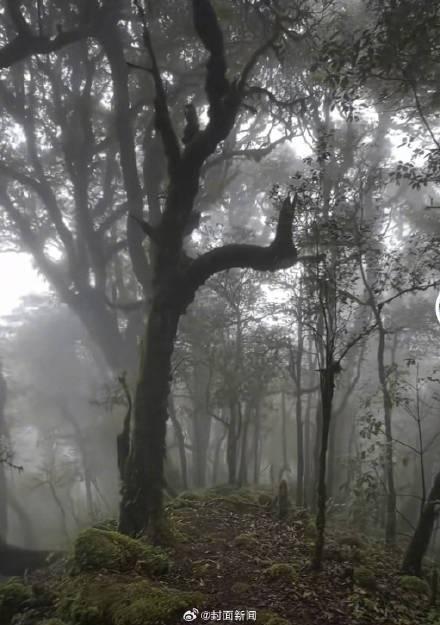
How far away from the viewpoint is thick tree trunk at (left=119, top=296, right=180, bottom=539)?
695 centimetres

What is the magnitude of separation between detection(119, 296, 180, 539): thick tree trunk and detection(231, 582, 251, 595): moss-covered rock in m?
1.74

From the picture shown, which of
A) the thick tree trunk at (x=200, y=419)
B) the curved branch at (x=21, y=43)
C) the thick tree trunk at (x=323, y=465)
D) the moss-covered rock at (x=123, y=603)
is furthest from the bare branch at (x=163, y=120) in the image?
the thick tree trunk at (x=200, y=419)

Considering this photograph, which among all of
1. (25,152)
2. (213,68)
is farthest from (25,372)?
(213,68)

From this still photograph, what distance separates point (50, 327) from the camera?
25656 mm

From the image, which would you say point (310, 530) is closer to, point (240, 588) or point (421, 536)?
point (421, 536)

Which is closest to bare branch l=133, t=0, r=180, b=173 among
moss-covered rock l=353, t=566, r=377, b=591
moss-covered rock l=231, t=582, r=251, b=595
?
moss-covered rock l=231, t=582, r=251, b=595

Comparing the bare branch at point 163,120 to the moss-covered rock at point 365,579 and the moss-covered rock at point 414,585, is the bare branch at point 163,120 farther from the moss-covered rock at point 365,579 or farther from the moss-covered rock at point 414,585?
the moss-covered rock at point 414,585

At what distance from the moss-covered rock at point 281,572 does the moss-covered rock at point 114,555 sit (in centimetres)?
132

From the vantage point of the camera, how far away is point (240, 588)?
5.34 metres

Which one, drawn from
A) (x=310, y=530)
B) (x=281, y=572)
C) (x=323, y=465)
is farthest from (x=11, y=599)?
(x=310, y=530)

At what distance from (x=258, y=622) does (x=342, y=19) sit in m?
11.1

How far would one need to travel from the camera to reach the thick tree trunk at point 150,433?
6945 mm

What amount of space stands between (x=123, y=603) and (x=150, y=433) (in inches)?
112

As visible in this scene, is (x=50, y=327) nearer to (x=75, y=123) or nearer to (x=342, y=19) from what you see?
(x=75, y=123)
